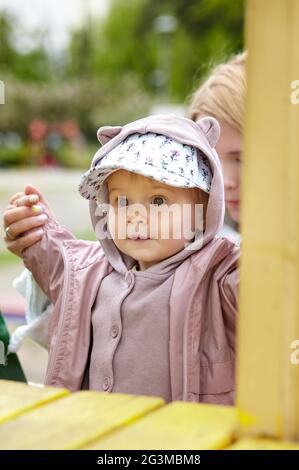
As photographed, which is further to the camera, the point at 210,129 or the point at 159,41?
the point at 159,41

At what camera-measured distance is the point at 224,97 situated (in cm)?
287

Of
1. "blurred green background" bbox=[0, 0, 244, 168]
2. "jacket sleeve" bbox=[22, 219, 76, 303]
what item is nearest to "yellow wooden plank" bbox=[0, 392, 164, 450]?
"jacket sleeve" bbox=[22, 219, 76, 303]

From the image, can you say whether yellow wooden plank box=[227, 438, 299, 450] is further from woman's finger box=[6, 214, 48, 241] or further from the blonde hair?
the blonde hair

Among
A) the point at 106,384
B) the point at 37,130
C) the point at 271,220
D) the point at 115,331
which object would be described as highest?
the point at 37,130

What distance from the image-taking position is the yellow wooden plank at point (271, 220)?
3.99 ft

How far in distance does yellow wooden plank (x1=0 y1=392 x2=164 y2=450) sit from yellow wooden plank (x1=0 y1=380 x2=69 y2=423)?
0.06ft

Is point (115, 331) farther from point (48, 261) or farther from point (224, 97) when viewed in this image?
point (224, 97)

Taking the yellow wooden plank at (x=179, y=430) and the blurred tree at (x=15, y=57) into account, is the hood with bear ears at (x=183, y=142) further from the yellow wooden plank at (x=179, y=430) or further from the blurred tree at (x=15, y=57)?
the blurred tree at (x=15, y=57)

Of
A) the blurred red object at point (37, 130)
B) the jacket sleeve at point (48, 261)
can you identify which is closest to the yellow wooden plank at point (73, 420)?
the jacket sleeve at point (48, 261)

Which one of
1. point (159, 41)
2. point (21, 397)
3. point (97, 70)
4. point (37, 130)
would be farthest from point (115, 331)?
point (159, 41)

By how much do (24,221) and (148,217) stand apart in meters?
0.38

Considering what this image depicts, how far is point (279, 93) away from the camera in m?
1.22

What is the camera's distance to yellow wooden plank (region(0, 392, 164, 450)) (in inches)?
49.4
